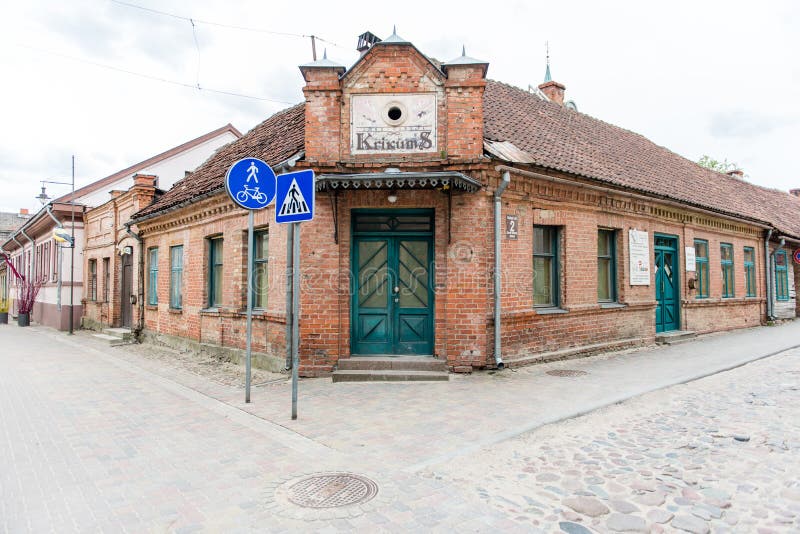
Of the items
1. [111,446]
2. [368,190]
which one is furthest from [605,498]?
[368,190]

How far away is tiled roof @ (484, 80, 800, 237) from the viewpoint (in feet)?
35.1

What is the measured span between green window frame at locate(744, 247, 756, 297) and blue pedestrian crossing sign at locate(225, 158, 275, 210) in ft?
56.5

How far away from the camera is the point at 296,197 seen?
19.9ft

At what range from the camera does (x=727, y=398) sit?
22.5 ft

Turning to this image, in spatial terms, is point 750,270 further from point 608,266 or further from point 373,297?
point 373,297

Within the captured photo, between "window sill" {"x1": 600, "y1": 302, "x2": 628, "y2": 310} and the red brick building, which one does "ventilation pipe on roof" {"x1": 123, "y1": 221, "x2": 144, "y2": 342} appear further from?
"window sill" {"x1": 600, "y1": 302, "x2": 628, "y2": 310}

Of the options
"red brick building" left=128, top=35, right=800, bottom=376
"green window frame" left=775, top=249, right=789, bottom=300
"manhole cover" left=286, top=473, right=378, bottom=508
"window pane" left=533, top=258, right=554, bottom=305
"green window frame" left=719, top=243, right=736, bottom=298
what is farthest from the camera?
"green window frame" left=775, top=249, right=789, bottom=300

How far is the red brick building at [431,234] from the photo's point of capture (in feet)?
27.5

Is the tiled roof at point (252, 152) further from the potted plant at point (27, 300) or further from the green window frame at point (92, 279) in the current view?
the potted plant at point (27, 300)

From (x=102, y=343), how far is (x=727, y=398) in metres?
16.1

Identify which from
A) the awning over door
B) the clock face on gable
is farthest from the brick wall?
the clock face on gable

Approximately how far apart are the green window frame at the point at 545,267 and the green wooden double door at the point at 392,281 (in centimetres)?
254

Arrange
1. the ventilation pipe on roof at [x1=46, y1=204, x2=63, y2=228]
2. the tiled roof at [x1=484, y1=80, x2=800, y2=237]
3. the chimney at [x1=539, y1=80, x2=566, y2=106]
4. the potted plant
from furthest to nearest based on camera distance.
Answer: the potted plant → the ventilation pipe on roof at [x1=46, y1=204, x2=63, y2=228] → the chimney at [x1=539, y1=80, x2=566, y2=106] → the tiled roof at [x1=484, y1=80, x2=800, y2=237]

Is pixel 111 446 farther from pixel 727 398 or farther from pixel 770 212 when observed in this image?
pixel 770 212
